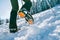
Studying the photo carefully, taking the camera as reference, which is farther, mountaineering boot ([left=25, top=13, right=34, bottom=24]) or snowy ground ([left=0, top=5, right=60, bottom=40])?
mountaineering boot ([left=25, top=13, right=34, bottom=24])

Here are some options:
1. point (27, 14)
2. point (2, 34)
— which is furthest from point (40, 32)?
point (2, 34)

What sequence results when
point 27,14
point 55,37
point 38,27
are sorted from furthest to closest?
A: 1. point 27,14
2. point 38,27
3. point 55,37

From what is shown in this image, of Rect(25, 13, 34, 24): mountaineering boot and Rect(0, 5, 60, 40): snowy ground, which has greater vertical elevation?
Rect(25, 13, 34, 24): mountaineering boot

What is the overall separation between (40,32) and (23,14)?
1153 millimetres

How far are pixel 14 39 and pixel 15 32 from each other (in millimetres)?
769

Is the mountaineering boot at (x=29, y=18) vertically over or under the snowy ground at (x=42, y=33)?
over

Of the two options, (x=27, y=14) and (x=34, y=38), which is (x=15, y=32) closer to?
(x=27, y=14)

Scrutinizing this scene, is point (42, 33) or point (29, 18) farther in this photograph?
point (29, 18)

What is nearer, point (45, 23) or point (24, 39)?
point (24, 39)

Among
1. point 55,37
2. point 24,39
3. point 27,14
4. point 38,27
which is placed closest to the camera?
point 55,37

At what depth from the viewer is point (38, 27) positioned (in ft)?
24.2

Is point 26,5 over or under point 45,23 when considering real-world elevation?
over

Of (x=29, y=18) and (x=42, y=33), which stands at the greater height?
(x=29, y=18)

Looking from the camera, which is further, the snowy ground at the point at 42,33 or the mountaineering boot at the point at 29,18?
the mountaineering boot at the point at 29,18
